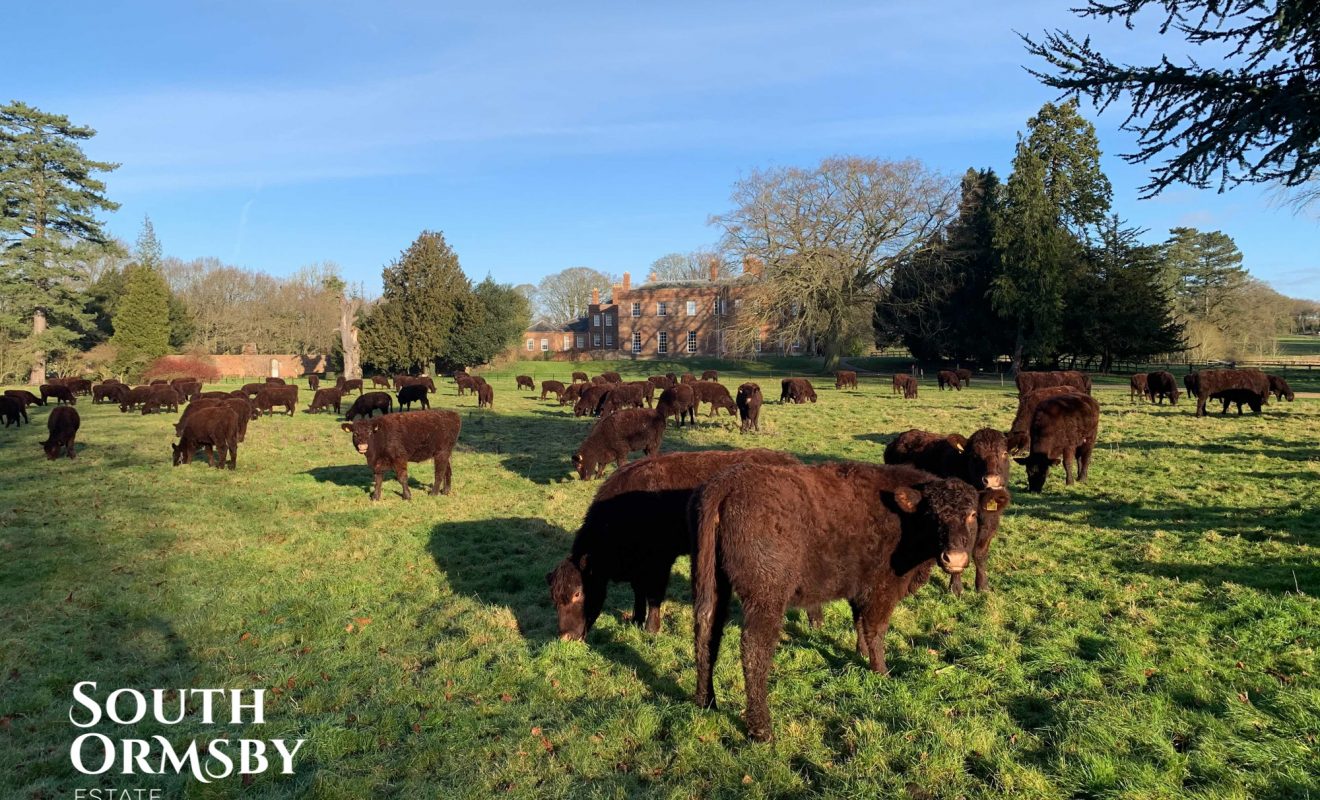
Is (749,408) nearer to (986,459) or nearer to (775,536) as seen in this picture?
(986,459)

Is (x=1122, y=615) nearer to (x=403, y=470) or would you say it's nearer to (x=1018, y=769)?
(x=1018, y=769)

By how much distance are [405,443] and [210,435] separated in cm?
616

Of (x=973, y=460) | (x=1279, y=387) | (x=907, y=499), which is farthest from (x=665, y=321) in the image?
(x=907, y=499)

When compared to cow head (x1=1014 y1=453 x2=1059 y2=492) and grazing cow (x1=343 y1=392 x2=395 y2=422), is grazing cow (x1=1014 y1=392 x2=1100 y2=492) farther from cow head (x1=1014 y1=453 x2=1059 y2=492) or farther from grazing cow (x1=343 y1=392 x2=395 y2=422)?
grazing cow (x1=343 y1=392 x2=395 y2=422)

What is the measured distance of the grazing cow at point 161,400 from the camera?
27.7m

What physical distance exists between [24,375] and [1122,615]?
187 feet

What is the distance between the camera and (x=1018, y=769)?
12.8 ft

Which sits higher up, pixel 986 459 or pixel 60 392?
pixel 986 459

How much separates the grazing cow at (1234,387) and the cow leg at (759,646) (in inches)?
906

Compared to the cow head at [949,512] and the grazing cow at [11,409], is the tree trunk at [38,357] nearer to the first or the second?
the grazing cow at [11,409]

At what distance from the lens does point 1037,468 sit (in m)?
11.2

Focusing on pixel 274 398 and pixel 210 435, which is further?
pixel 274 398

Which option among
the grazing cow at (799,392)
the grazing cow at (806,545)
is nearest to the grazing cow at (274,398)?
the grazing cow at (799,392)

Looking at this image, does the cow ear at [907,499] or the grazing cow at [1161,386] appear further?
the grazing cow at [1161,386]
